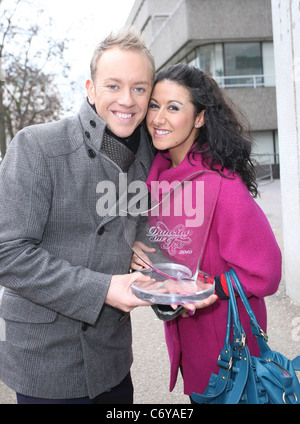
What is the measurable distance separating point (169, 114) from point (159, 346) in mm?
2726

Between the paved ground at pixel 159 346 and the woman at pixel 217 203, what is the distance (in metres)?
1.28

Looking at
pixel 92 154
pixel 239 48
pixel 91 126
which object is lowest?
pixel 92 154

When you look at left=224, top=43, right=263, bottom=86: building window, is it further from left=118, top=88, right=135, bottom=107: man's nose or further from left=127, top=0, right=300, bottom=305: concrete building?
left=118, top=88, right=135, bottom=107: man's nose

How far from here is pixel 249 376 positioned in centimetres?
171

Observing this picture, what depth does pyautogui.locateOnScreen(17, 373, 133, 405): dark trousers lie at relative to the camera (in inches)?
69.7

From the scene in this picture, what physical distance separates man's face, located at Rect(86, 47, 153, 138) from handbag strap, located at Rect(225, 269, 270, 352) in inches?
28.8

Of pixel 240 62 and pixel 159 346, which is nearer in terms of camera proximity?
pixel 159 346

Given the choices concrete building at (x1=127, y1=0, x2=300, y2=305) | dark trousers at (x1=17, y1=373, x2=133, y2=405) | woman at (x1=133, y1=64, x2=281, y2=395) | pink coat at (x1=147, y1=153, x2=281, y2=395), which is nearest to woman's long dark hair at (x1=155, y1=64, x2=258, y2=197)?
woman at (x1=133, y1=64, x2=281, y2=395)

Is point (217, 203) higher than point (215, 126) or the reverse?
the reverse

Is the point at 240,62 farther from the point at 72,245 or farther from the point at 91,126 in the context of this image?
the point at 72,245

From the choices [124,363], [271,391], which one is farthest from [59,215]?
[271,391]

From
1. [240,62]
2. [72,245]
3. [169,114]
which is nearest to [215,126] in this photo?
[169,114]

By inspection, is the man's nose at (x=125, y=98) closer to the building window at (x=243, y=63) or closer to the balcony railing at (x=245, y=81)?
the balcony railing at (x=245, y=81)

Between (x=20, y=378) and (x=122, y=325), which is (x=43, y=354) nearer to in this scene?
(x=20, y=378)
